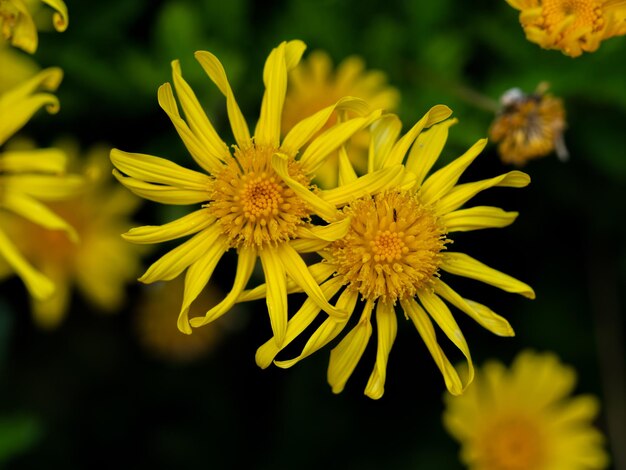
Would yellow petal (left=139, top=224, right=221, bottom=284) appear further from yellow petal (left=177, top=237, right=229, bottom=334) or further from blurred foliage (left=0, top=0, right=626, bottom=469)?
blurred foliage (left=0, top=0, right=626, bottom=469)

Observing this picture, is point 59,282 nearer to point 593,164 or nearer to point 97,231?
point 97,231

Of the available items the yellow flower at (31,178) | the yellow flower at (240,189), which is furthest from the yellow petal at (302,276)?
the yellow flower at (31,178)

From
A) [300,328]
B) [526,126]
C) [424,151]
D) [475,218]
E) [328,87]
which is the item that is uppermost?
[328,87]

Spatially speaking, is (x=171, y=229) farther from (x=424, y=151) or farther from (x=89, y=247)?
(x=89, y=247)

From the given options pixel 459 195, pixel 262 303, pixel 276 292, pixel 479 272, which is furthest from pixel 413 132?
pixel 262 303

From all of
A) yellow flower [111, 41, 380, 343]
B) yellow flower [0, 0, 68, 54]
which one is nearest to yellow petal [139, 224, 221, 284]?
yellow flower [111, 41, 380, 343]

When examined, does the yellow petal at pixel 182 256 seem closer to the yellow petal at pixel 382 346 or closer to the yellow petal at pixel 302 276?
the yellow petal at pixel 302 276
